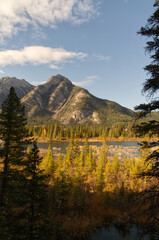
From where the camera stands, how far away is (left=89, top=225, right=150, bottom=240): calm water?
12368 millimetres

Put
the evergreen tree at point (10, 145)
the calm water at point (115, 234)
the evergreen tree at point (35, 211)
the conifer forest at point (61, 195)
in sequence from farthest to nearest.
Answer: the calm water at point (115, 234) → the evergreen tree at point (10, 145) → the evergreen tree at point (35, 211) → the conifer forest at point (61, 195)

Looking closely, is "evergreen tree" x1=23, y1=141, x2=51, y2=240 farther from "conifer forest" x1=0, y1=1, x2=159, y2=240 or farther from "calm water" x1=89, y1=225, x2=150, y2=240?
"calm water" x1=89, y1=225, x2=150, y2=240

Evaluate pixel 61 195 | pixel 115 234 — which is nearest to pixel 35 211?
pixel 61 195

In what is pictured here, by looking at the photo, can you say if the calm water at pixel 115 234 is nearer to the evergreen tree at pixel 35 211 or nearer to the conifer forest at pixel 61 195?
the conifer forest at pixel 61 195

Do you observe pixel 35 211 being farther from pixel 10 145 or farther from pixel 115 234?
pixel 115 234

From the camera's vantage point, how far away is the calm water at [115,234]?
12.4 meters

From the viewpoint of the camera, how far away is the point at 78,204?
15953 millimetres

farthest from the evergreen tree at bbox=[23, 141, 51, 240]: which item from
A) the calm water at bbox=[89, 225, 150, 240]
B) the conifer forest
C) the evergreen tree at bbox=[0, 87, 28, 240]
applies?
the calm water at bbox=[89, 225, 150, 240]

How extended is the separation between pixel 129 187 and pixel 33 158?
19566mm

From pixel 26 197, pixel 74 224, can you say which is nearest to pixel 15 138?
pixel 26 197

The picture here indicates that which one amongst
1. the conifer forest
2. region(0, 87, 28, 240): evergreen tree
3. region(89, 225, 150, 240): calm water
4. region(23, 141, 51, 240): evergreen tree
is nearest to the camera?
the conifer forest

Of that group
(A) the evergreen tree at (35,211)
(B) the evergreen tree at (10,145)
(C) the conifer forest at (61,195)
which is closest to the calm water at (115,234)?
(C) the conifer forest at (61,195)

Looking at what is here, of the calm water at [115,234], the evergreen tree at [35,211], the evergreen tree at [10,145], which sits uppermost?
the evergreen tree at [10,145]

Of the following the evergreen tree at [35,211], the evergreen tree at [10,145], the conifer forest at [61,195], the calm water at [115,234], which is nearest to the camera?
the conifer forest at [61,195]
